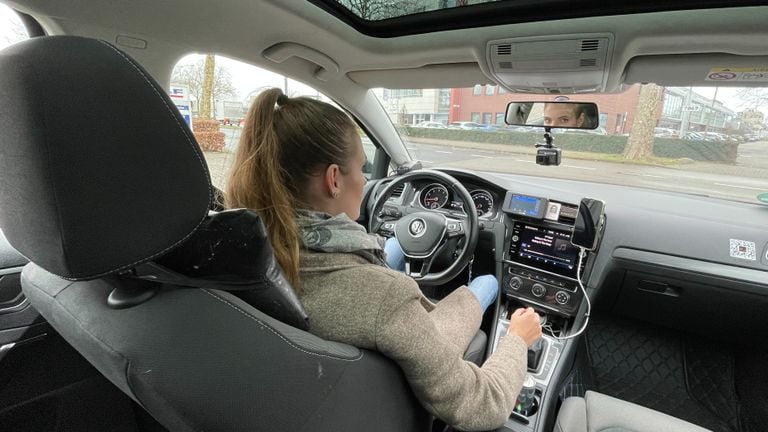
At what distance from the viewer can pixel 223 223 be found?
783 millimetres

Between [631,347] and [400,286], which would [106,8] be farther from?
[631,347]

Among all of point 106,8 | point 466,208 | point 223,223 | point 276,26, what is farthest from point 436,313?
point 106,8

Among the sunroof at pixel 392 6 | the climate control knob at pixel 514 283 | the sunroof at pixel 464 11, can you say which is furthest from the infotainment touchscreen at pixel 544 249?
the sunroof at pixel 392 6

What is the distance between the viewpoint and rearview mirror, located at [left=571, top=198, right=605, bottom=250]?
7.17 feet

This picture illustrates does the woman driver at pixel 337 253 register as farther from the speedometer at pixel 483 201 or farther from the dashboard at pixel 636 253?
the speedometer at pixel 483 201

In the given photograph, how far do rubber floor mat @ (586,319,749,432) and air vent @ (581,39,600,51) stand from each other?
1.84 m

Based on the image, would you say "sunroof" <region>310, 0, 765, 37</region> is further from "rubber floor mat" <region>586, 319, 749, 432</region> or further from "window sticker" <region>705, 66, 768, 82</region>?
"rubber floor mat" <region>586, 319, 749, 432</region>

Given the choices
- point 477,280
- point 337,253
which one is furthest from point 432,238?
point 337,253

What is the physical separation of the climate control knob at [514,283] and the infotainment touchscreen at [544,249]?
107 millimetres

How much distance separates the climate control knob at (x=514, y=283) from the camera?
96.3 inches

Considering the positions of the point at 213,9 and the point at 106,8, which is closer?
the point at 106,8

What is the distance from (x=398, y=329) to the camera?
0.95 meters

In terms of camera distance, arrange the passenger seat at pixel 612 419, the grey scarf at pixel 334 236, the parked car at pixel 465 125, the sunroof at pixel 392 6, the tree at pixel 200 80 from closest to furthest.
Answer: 1. the grey scarf at pixel 334 236
2. the passenger seat at pixel 612 419
3. the sunroof at pixel 392 6
4. the tree at pixel 200 80
5. the parked car at pixel 465 125

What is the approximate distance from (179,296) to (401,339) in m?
0.48
